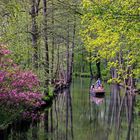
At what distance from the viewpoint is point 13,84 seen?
1394 cm

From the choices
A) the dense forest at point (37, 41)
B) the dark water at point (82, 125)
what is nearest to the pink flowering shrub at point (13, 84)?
the dense forest at point (37, 41)

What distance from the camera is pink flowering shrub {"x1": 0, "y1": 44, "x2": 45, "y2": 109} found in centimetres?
1338

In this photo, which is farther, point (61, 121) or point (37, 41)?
point (37, 41)

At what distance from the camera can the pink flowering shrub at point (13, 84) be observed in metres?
13.4

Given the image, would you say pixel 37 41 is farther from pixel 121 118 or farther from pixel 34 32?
pixel 121 118

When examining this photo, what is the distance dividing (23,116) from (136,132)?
5366mm

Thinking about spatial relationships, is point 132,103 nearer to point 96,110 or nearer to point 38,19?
point 96,110

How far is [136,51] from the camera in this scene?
17594mm

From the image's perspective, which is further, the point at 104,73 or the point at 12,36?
the point at 104,73

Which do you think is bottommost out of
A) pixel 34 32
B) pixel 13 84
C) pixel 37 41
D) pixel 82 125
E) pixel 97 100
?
pixel 82 125

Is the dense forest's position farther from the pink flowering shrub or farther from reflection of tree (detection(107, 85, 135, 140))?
reflection of tree (detection(107, 85, 135, 140))

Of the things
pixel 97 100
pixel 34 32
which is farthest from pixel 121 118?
pixel 97 100

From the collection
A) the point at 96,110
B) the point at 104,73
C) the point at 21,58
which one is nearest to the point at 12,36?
the point at 21,58

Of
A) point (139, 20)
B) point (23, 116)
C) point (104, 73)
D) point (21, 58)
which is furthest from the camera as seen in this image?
point (104, 73)
